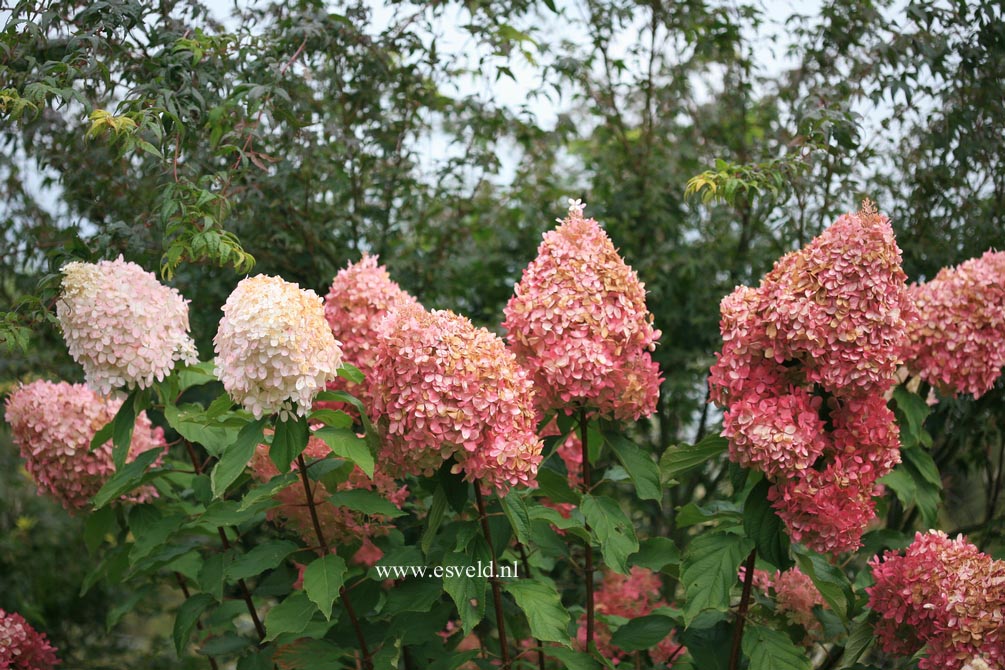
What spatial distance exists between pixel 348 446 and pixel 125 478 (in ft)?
2.60

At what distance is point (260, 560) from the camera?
2607mm

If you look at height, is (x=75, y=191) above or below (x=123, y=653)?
above

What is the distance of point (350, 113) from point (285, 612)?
7.41ft

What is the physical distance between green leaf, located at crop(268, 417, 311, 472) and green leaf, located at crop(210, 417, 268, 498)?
0.04 metres

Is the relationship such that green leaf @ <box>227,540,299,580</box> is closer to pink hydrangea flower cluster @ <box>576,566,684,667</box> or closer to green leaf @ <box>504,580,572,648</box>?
green leaf @ <box>504,580,572,648</box>

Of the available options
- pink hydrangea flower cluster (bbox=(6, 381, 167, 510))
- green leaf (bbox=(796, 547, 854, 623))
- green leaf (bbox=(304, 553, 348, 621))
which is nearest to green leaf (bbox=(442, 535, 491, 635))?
green leaf (bbox=(304, 553, 348, 621))

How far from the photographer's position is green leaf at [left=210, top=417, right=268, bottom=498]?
2275 millimetres

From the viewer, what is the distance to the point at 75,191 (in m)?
3.70

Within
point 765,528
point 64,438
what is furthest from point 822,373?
point 64,438

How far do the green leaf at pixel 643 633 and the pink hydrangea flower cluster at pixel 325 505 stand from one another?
0.74m

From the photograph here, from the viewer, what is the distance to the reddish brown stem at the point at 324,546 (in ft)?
8.32

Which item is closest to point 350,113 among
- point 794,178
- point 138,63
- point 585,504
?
point 138,63

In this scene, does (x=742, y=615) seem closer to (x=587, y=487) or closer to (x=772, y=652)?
(x=772, y=652)

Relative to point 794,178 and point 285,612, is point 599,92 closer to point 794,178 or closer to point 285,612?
point 794,178
